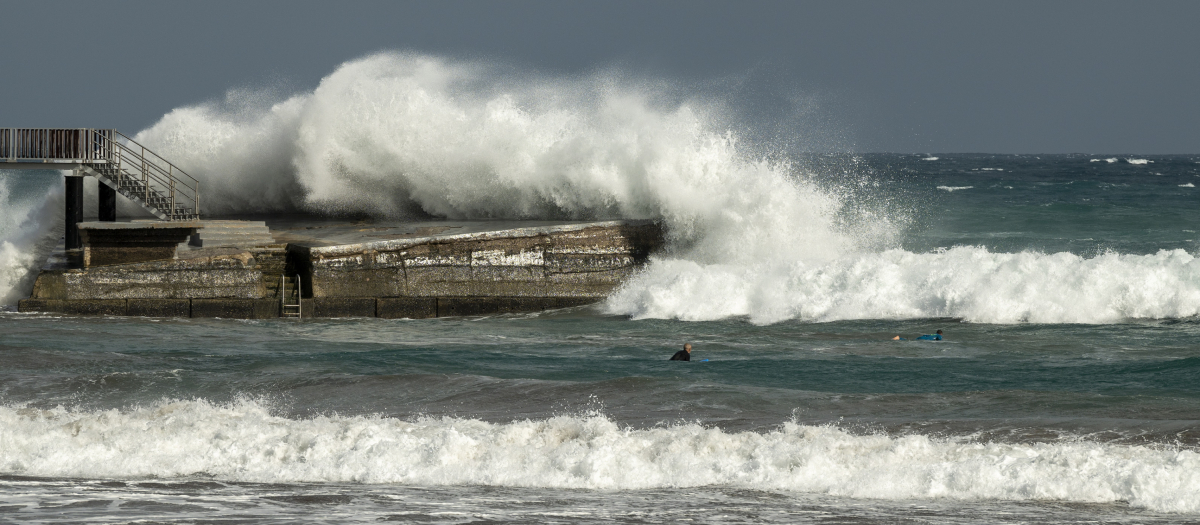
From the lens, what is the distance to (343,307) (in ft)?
50.9

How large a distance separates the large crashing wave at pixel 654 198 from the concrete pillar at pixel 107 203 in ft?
11.8

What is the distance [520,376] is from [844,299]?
6.37 m

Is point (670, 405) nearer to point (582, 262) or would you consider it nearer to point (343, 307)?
point (582, 262)

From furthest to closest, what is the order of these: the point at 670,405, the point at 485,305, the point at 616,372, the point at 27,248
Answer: the point at 27,248 → the point at 485,305 → the point at 616,372 → the point at 670,405

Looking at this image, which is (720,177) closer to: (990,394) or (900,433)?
(990,394)

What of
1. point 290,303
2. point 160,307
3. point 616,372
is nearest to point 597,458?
point 616,372

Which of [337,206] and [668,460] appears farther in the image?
[337,206]

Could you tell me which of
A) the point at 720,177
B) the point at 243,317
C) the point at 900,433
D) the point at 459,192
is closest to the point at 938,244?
the point at 720,177

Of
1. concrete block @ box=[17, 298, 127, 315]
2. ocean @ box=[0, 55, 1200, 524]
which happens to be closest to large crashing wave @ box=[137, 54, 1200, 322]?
ocean @ box=[0, 55, 1200, 524]

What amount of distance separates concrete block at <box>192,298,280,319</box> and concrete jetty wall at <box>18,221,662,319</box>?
1 centimetres

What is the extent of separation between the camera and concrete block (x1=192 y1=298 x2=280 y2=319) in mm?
15430

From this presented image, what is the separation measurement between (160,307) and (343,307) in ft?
7.45

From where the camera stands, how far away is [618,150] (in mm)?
18812

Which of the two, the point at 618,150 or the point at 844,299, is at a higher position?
the point at 618,150
